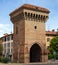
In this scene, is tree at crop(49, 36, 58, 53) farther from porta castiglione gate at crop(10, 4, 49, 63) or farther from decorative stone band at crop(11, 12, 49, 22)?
decorative stone band at crop(11, 12, 49, 22)

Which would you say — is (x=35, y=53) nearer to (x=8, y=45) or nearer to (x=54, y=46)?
(x=54, y=46)

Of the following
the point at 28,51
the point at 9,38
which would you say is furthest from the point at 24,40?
the point at 9,38

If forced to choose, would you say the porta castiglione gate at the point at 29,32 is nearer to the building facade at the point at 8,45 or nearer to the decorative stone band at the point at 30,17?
the decorative stone band at the point at 30,17

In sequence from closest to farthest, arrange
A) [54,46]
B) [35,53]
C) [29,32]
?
[29,32]
[35,53]
[54,46]

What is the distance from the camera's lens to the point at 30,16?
5066cm

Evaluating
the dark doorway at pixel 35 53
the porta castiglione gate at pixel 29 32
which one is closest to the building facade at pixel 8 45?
the dark doorway at pixel 35 53

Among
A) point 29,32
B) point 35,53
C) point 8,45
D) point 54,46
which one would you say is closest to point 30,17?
point 29,32

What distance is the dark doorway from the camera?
176 feet

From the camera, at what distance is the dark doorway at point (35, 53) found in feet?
176

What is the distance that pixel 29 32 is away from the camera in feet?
166

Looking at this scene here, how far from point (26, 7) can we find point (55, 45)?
86.2 feet

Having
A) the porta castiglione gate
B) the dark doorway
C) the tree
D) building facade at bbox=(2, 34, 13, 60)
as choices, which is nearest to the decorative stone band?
the porta castiglione gate

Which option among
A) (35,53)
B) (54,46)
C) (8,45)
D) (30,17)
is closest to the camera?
(30,17)

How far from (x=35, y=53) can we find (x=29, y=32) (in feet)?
21.7
